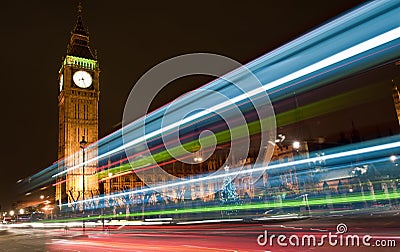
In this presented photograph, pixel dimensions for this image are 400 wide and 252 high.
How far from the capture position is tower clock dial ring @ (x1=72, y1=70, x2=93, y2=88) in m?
83.5

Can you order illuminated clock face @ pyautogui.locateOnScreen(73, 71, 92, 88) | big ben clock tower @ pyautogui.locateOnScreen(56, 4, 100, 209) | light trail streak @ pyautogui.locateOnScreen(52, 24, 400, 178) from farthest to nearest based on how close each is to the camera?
illuminated clock face @ pyautogui.locateOnScreen(73, 71, 92, 88) < big ben clock tower @ pyautogui.locateOnScreen(56, 4, 100, 209) < light trail streak @ pyautogui.locateOnScreen(52, 24, 400, 178)

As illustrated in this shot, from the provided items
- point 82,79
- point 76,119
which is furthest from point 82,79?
point 76,119

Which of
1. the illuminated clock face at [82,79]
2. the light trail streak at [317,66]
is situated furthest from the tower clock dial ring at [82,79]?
the light trail streak at [317,66]

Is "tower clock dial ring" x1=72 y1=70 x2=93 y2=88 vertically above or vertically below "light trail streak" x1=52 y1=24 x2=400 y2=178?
above

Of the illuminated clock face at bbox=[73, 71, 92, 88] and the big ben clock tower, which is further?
the illuminated clock face at bbox=[73, 71, 92, 88]

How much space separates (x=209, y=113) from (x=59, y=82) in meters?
79.9

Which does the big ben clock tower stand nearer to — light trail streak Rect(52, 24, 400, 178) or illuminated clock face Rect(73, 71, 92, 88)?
illuminated clock face Rect(73, 71, 92, 88)

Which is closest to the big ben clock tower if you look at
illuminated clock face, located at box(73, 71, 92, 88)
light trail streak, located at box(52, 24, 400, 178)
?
illuminated clock face, located at box(73, 71, 92, 88)

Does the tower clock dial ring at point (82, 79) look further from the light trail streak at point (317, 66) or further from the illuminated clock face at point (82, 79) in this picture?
the light trail streak at point (317, 66)

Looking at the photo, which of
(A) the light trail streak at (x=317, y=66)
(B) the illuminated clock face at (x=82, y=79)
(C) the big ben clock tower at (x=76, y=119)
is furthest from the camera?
(B) the illuminated clock face at (x=82, y=79)

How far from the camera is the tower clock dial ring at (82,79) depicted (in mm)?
83500

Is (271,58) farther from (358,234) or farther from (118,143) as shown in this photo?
(118,143)

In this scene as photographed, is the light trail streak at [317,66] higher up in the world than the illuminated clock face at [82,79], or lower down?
lower down

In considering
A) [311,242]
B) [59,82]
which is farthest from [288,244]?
[59,82]
